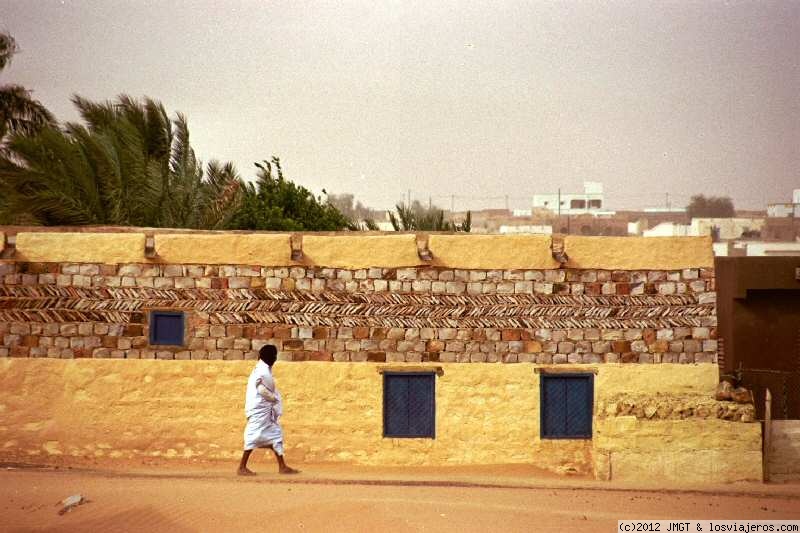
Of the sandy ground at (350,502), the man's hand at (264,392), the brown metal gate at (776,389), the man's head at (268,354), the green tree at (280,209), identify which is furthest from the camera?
the green tree at (280,209)

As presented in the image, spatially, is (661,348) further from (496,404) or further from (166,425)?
(166,425)

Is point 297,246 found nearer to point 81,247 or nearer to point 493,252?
point 493,252

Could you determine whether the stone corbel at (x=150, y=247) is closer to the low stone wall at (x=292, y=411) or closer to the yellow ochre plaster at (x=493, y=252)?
the low stone wall at (x=292, y=411)

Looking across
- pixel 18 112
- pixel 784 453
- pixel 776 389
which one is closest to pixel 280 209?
pixel 18 112

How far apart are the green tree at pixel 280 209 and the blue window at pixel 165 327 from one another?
1173 centimetres

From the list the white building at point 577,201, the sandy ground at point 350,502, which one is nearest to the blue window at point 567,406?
the sandy ground at point 350,502

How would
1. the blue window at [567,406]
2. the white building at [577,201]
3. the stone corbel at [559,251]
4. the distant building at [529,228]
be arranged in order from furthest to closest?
the white building at [577,201] → the distant building at [529,228] → the blue window at [567,406] → the stone corbel at [559,251]

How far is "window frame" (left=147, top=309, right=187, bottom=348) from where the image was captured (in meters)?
13.2

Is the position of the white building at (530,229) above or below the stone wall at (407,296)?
above

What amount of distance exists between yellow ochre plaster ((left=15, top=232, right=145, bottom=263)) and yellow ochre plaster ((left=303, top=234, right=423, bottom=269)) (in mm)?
2057

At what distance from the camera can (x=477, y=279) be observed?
13.0 meters

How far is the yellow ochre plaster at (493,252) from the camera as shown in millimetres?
12969

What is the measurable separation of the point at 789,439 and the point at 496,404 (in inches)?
130

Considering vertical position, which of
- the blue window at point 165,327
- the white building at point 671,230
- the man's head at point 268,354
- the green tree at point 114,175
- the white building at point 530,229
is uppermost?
the white building at point 530,229
